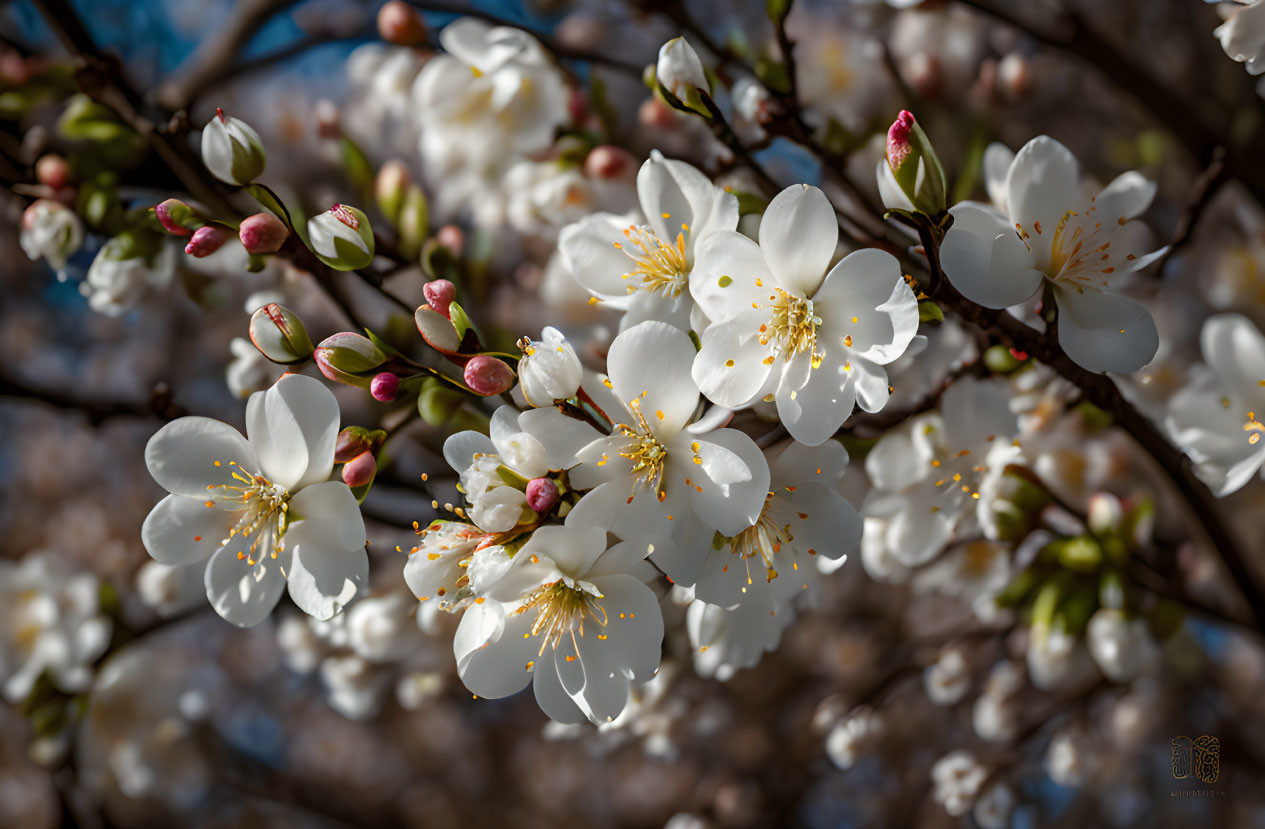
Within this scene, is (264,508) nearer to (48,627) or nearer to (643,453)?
(643,453)

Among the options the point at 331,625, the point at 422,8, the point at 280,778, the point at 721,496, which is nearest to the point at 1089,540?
the point at 721,496

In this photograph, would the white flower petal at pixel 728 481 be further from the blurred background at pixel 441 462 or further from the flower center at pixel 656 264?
the blurred background at pixel 441 462

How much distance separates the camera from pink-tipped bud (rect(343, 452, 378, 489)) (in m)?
0.59

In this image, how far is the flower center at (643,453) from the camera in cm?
56

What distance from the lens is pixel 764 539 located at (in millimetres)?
642

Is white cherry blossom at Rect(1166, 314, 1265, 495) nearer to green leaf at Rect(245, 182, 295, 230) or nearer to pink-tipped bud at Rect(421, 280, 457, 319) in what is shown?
pink-tipped bud at Rect(421, 280, 457, 319)

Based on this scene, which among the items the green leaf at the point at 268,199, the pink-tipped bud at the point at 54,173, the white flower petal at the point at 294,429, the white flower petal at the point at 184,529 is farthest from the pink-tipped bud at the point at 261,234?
the pink-tipped bud at the point at 54,173

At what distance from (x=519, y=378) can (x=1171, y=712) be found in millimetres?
1847

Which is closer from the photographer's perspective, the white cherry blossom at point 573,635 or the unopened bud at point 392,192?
the white cherry blossom at point 573,635

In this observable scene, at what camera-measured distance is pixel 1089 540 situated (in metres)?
0.93

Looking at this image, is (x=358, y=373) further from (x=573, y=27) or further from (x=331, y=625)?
(x=573, y=27)

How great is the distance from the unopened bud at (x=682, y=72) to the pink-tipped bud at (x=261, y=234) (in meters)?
0.34

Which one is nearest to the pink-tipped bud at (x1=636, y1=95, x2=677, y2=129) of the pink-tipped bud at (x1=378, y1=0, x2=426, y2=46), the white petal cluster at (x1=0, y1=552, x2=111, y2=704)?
the pink-tipped bud at (x1=378, y1=0, x2=426, y2=46)

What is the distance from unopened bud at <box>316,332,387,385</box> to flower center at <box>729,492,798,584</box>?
32 centimetres
